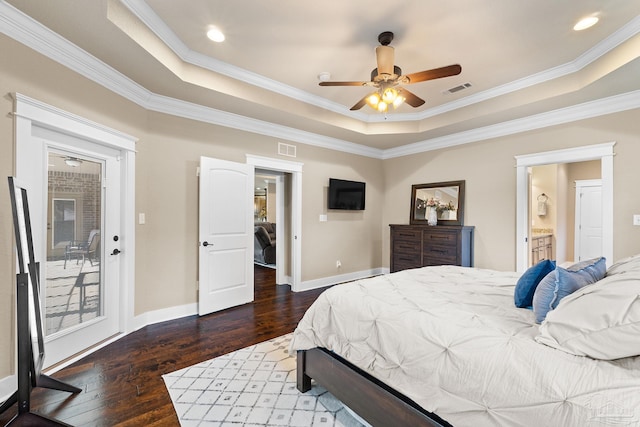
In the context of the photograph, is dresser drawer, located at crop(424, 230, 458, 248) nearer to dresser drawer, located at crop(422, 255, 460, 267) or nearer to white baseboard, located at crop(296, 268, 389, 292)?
dresser drawer, located at crop(422, 255, 460, 267)

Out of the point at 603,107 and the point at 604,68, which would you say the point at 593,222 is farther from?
the point at 604,68

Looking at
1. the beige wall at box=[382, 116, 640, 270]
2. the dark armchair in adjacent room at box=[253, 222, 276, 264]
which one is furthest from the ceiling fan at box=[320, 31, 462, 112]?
the dark armchair in adjacent room at box=[253, 222, 276, 264]

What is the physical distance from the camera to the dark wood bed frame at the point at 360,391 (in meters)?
1.34

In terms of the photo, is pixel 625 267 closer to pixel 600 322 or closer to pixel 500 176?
pixel 600 322

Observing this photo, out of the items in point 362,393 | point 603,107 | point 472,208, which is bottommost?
point 362,393

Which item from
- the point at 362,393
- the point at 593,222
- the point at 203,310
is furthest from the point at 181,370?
the point at 593,222

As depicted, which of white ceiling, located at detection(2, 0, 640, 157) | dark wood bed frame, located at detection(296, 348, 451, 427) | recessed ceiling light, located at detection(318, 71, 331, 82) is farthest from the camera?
recessed ceiling light, located at detection(318, 71, 331, 82)

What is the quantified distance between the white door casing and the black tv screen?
9.80ft

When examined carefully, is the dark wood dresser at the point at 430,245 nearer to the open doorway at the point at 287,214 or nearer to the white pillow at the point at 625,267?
the open doorway at the point at 287,214

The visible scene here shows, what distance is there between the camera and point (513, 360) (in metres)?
1.10

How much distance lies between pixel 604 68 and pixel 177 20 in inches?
160

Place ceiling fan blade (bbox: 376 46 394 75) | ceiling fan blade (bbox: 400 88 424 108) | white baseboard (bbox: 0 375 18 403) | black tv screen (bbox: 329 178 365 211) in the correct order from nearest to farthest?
white baseboard (bbox: 0 375 18 403)
ceiling fan blade (bbox: 376 46 394 75)
ceiling fan blade (bbox: 400 88 424 108)
black tv screen (bbox: 329 178 365 211)

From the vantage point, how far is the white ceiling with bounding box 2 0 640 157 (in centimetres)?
226

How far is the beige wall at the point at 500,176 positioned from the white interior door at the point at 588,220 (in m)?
3.06
